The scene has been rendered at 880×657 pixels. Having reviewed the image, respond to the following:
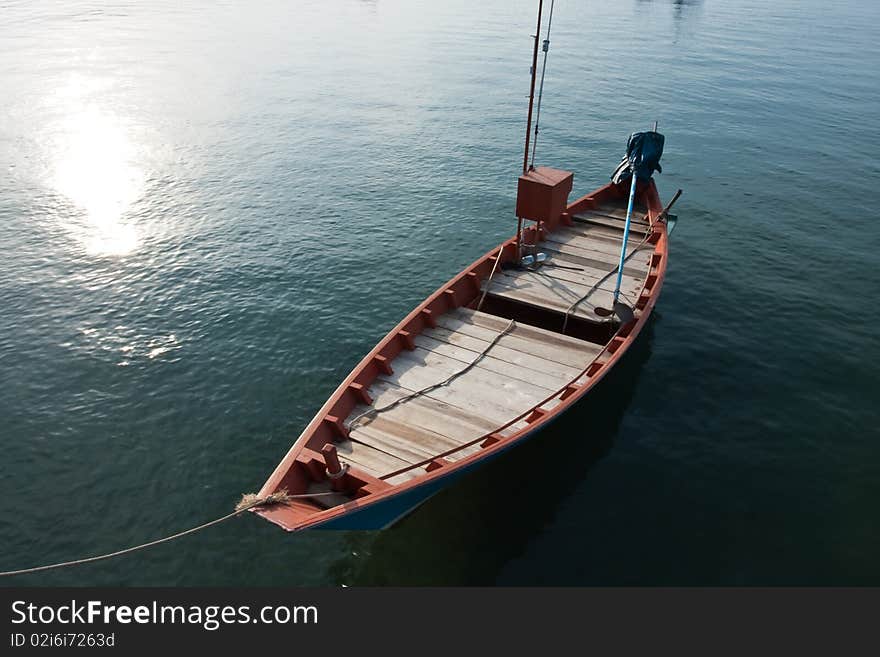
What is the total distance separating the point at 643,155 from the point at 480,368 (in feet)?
56.3

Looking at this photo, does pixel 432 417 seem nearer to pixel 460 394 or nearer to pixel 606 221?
pixel 460 394

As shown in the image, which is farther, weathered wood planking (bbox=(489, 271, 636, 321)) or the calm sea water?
weathered wood planking (bbox=(489, 271, 636, 321))

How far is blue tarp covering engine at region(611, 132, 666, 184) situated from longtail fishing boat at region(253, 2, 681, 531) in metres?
→ 3.28

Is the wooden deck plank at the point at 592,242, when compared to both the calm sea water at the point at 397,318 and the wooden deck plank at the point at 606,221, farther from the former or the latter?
the calm sea water at the point at 397,318

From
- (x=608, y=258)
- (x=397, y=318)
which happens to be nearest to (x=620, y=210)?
(x=608, y=258)

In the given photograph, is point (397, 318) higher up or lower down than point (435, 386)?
lower down

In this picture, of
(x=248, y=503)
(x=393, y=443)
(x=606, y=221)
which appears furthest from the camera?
(x=606, y=221)

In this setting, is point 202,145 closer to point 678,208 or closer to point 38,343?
point 38,343

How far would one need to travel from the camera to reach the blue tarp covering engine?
28547mm

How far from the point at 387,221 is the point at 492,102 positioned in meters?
33.2

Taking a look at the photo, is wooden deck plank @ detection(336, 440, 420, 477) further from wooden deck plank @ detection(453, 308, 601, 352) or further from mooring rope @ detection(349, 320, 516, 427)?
wooden deck plank @ detection(453, 308, 601, 352)

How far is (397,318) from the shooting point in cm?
2712

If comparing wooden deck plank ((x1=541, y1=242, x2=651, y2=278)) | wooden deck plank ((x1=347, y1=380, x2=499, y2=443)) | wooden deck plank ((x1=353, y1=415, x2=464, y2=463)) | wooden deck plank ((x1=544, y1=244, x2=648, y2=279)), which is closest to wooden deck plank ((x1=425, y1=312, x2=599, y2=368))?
wooden deck plank ((x1=347, y1=380, x2=499, y2=443))

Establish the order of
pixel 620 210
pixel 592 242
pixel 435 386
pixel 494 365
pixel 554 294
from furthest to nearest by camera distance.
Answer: pixel 620 210 < pixel 592 242 < pixel 554 294 < pixel 494 365 < pixel 435 386
